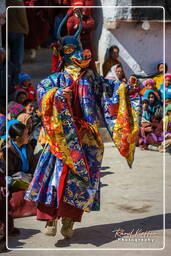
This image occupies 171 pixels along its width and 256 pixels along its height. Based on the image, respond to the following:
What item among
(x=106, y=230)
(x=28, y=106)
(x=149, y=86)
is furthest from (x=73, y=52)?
(x=149, y=86)

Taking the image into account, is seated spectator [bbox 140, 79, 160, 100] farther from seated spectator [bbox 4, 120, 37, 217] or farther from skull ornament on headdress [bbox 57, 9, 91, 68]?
skull ornament on headdress [bbox 57, 9, 91, 68]

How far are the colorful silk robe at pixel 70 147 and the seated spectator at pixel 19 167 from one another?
67 cm

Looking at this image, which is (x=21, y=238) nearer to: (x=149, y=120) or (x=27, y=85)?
(x=27, y=85)

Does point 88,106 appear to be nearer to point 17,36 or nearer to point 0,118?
point 0,118

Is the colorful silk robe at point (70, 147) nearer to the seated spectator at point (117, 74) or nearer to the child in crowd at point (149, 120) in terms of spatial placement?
the child in crowd at point (149, 120)

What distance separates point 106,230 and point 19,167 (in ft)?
3.81

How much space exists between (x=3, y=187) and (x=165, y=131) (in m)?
4.48

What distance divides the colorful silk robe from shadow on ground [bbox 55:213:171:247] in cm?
28

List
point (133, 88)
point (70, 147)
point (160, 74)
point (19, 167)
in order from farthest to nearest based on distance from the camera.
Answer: point (160, 74)
point (19, 167)
point (133, 88)
point (70, 147)

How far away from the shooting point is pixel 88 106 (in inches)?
266

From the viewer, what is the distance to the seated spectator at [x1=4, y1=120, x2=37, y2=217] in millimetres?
7395

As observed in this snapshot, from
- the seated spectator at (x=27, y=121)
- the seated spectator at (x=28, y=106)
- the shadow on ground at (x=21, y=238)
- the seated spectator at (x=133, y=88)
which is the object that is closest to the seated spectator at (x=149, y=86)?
the seated spectator at (x=28, y=106)

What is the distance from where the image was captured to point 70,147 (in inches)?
262

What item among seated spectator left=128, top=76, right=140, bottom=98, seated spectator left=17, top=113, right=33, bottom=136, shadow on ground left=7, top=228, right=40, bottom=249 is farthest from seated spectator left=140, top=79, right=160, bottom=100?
shadow on ground left=7, top=228, right=40, bottom=249
